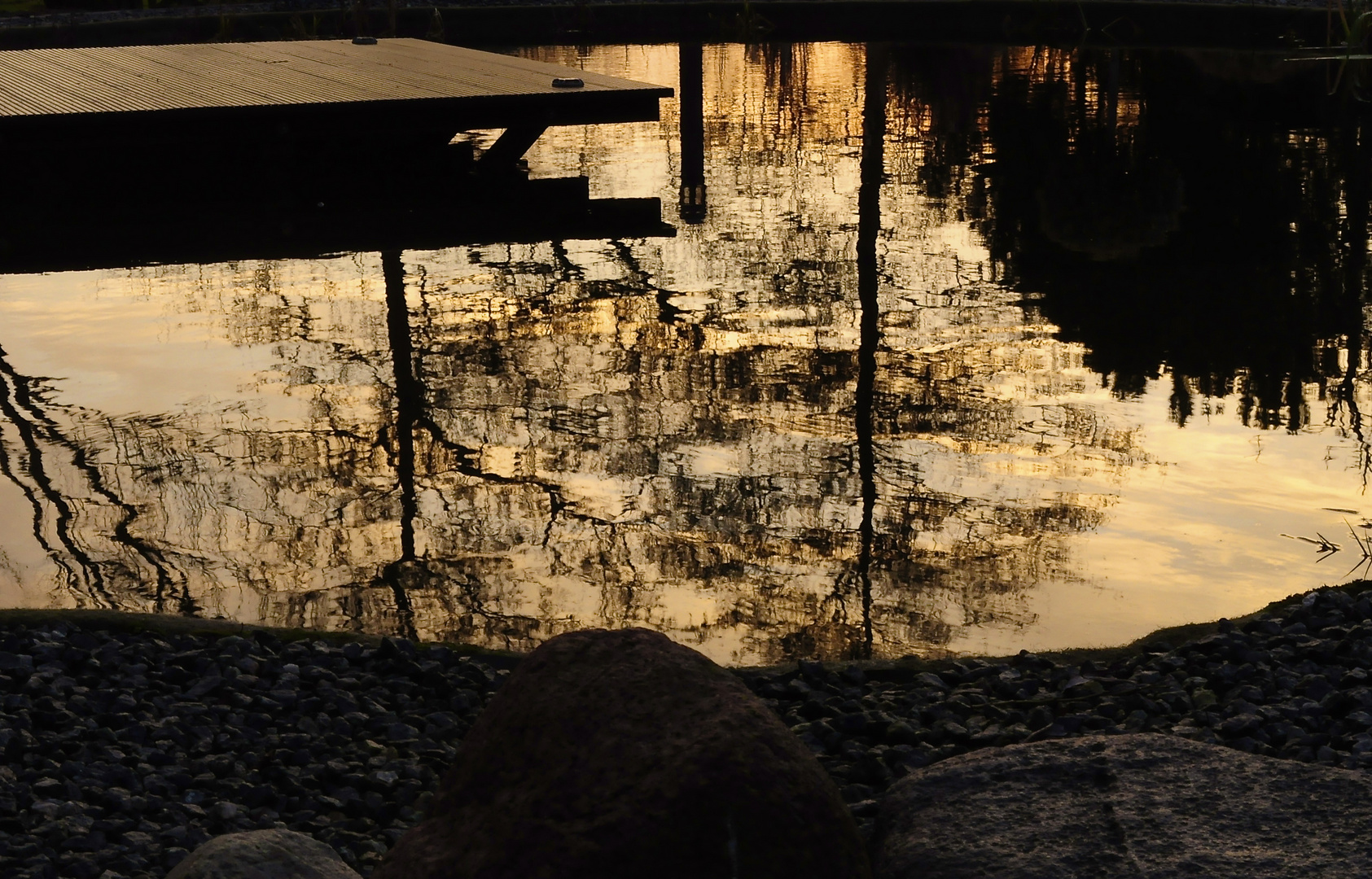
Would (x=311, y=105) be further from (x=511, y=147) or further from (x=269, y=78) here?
(x=269, y=78)

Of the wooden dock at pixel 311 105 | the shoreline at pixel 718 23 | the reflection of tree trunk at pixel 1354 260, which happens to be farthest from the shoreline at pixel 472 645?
the shoreline at pixel 718 23

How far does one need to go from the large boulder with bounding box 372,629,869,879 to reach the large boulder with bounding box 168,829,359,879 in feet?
0.48

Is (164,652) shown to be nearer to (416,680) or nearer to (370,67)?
(416,680)

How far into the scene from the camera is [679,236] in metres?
10.4

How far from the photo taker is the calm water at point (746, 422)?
537 cm

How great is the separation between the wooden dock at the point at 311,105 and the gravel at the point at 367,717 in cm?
651

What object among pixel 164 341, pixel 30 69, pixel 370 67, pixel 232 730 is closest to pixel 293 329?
pixel 164 341

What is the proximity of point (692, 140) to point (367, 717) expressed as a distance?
10.1 metres

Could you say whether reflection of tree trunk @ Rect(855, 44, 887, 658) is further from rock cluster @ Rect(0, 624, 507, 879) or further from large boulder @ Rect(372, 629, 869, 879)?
large boulder @ Rect(372, 629, 869, 879)

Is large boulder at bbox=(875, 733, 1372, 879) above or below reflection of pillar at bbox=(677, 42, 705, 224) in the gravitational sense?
below

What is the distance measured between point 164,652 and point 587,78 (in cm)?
769

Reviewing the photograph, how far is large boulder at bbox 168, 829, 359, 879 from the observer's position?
2.95 m

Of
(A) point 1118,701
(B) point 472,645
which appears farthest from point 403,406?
(A) point 1118,701

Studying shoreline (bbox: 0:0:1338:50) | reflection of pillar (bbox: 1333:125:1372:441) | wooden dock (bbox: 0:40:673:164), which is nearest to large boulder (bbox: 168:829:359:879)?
reflection of pillar (bbox: 1333:125:1372:441)
